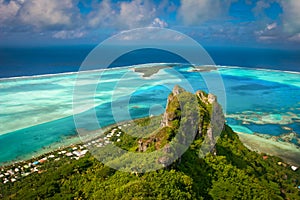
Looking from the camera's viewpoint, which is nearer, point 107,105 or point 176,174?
point 176,174

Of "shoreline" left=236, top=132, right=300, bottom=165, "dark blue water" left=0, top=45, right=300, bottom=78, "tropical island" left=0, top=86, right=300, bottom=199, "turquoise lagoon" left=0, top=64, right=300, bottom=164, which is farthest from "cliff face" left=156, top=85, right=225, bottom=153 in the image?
"dark blue water" left=0, top=45, right=300, bottom=78

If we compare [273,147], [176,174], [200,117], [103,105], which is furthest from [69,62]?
[176,174]

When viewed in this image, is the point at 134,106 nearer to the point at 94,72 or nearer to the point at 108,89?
the point at 108,89

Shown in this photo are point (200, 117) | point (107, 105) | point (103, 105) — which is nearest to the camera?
point (200, 117)

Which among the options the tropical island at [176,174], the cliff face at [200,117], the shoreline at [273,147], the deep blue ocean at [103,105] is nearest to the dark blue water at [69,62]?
the deep blue ocean at [103,105]

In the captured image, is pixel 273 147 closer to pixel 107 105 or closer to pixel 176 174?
pixel 176 174

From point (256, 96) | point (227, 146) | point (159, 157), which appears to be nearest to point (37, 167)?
point (159, 157)

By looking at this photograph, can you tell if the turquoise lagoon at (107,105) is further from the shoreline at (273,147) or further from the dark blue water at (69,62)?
the dark blue water at (69,62)
